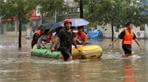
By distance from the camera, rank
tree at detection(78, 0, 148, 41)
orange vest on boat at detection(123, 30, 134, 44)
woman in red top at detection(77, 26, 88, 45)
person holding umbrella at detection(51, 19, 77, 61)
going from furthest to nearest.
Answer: tree at detection(78, 0, 148, 41) < woman in red top at detection(77, 26, 88, 45) < orange vest on boat at detection(123, 30, 134, 44) < person holding umbrella at detection(51, 19, 77, 61)

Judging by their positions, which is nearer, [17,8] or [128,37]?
[128,37]

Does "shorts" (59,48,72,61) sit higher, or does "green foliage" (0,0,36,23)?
"green foliage" (0,0,36,23)

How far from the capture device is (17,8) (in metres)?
34.2

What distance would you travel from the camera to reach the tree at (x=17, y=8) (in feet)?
111

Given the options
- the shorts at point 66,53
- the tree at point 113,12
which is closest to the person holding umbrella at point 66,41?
the shorts at point 66,53

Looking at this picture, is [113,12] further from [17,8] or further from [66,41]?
[66,41]

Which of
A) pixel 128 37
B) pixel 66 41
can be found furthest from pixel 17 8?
pixel 66 41

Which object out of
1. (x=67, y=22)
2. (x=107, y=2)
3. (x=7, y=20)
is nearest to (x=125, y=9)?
(x=107, y=2)

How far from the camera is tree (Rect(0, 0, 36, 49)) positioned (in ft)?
111

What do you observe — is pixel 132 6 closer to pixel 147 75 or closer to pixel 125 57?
pixel 125 57

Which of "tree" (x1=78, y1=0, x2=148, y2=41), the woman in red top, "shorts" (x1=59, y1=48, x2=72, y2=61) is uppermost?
"tree" (x1=78, y1=0, x2=148, y2=41)

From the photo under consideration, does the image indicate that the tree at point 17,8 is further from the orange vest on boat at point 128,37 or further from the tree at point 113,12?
the orange vest on boat at point 128,37

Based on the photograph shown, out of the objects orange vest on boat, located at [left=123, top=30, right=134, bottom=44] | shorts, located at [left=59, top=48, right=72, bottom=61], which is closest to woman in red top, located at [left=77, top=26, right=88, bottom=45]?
orange vest on boat, located at [left=123, top=30, right=134, bottom=44]

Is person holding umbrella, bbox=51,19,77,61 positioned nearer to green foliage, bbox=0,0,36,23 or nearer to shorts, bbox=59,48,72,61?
shorts, bbox=59,48,72,61
